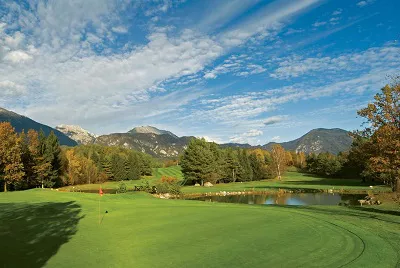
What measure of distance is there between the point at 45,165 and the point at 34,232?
61.3 m

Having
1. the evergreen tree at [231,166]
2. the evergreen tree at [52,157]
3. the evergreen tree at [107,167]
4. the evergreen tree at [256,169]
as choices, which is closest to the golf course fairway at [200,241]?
the evergreen tree at [52,157]

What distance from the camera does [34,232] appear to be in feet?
42.5

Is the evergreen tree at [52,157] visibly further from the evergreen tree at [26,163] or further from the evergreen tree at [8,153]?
the evergreen tree at [8,153]

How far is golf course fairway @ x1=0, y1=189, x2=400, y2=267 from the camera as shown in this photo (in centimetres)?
866

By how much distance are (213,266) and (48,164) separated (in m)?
69.8

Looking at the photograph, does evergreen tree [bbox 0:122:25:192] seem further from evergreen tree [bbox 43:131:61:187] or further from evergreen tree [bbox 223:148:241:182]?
evergreen tree [bbox 223:148:241:182]

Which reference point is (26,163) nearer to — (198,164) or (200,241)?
(198,164)

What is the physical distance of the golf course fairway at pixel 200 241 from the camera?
28.4 feet

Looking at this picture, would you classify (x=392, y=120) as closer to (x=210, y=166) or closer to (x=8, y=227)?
(x=8, y=227)

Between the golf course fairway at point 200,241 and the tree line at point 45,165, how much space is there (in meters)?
42.5

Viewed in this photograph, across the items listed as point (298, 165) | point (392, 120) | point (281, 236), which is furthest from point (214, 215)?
point (298, 165)

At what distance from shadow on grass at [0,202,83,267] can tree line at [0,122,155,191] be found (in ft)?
129

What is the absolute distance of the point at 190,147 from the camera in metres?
80.7

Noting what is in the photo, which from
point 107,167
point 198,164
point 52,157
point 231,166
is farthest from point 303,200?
point 107,167
